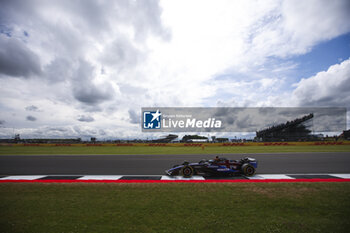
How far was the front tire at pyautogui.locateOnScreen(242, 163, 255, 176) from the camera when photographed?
270 inches

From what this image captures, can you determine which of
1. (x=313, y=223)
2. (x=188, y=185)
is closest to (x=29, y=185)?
(x=188, y=185)

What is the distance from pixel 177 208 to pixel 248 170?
4434 millimetres

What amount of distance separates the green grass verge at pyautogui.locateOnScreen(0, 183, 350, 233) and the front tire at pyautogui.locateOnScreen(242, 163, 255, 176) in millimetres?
1559

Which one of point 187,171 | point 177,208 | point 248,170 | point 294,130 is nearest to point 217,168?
point 187,171

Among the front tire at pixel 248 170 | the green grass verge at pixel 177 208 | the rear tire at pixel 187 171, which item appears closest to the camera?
the green grass verge at pixel 177 208

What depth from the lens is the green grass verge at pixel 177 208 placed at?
2.90 metres

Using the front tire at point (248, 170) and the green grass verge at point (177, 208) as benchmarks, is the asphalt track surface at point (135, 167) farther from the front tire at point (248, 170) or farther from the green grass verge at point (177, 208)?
the green grass verge at point (177, 208)

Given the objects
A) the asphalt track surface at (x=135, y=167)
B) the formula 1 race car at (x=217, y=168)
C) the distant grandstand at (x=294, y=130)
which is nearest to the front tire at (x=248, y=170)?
the formula 1 race car at (x=217, y=168)

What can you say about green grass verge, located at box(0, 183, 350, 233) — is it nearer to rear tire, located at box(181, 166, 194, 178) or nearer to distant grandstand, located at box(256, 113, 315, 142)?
rear tire, located at box(181, 166, 194, 178)

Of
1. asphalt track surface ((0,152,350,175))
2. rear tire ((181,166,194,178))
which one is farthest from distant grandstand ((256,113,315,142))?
rear tire ((181,166,194,178))

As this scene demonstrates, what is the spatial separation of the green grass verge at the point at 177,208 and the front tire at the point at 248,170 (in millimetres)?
1559

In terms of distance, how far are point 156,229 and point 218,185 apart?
3.06 metres

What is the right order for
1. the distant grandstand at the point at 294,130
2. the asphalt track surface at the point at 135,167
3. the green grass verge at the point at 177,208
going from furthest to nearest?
the distant grandstand at the point at 294,130 → the asphalt track surface at the point at 135,167 → the green grass verge at the point at 177,208

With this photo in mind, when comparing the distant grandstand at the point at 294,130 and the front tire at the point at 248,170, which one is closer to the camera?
the front tire at the point at 248,170
